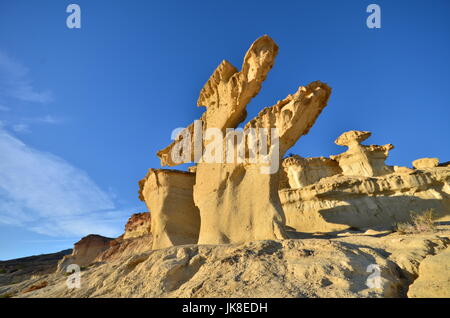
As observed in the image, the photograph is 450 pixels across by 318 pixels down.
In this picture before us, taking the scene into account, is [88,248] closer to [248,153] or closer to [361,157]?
[248,153]

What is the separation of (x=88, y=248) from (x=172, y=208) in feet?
69.3

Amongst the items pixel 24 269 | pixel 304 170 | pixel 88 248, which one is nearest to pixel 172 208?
pixel 304 170

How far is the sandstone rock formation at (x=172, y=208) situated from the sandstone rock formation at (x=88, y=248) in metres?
18.6

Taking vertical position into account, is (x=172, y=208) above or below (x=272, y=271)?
above

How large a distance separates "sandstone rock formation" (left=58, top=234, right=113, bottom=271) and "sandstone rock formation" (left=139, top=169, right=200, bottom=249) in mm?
18647

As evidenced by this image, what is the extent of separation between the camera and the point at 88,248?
27609 millimetres

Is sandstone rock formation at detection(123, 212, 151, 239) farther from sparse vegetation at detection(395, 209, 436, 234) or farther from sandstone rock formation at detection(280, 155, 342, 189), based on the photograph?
sparse vegetation at detection(395, 209, 436, 234)

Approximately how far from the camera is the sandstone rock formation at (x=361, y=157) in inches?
843

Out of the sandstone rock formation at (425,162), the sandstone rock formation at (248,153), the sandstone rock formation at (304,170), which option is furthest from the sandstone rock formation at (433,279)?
the sandstone rock formation at (425,162)

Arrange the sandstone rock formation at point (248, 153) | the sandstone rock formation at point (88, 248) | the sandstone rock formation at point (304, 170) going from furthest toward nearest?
the sandstone rock formation at point (88, 248) → the sandstone rock formation at point (304, 170) → the sandstone rock formation at point (248, 153)

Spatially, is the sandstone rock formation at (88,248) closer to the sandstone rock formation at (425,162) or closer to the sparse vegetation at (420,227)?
the sparse vegetation at (420,227)

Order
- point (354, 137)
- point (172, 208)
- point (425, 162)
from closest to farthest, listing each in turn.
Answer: point (172, 208) → point (425, 162) → point (354, 137)

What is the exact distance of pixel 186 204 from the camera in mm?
12430
